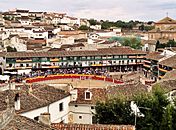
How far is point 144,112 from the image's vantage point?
27.7 metres

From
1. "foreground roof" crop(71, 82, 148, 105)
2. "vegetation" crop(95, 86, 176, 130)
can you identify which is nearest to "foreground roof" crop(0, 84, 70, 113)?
"foreground roof" crop(71, 82, 148, 105)

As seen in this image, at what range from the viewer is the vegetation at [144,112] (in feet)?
83.3

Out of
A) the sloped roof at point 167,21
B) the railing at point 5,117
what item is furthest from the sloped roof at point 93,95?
the sloped roof at point 167,21

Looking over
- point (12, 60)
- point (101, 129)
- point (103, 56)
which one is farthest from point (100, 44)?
point (101, 129)

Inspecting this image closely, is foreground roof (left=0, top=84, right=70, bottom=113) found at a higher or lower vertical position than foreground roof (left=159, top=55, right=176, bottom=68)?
higher

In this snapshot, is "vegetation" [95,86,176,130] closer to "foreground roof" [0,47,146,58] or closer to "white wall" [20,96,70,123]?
"white wall" [20,96,70,123]

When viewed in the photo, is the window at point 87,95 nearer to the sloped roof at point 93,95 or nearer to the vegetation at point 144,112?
the sloped roof at point 93,95

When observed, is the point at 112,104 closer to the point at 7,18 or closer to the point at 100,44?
the point at 100,44

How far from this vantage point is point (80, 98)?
3856 cm

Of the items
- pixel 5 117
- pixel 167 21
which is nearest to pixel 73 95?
pixel 5 117

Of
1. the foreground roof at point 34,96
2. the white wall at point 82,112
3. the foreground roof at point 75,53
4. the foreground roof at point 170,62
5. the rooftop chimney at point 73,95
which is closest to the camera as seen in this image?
the foreground roof at point 34,96

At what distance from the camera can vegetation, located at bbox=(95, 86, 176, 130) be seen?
83.3ft

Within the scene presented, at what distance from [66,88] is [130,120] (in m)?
12.4

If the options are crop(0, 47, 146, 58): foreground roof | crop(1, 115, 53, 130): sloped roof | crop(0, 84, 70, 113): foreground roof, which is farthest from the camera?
crop(0, 47, 146, 58): foreground roof
